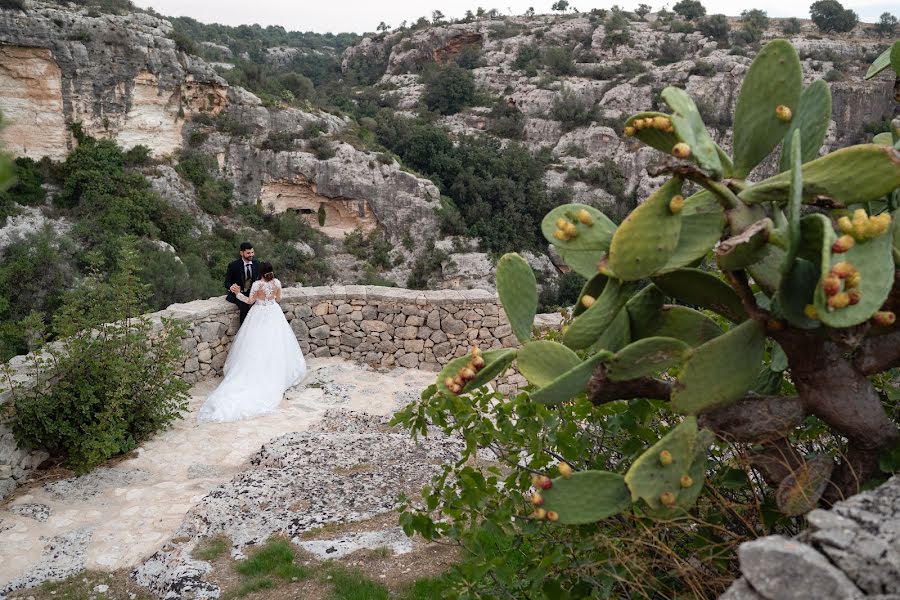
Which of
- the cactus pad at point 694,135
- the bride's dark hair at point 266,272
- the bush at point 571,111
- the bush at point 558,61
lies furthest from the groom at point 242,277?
the bush at point 558,61

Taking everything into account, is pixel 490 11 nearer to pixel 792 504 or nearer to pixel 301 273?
pixel 301 273

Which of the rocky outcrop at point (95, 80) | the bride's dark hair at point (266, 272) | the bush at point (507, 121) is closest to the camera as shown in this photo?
the bride's dark hair at point (266, 272)

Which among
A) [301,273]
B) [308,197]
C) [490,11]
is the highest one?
[490,11]

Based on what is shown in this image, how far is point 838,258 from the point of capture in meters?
1.31

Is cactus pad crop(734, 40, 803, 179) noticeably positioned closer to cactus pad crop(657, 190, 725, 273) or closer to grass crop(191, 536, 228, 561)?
cactus pad crop(657, 190, 725, 273)

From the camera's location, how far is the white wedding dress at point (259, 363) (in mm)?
5793

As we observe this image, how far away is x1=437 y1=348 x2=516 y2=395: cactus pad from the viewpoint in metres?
1.87

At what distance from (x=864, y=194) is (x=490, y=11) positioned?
155ft

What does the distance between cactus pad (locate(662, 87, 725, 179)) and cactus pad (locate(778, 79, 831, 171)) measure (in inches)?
11.7

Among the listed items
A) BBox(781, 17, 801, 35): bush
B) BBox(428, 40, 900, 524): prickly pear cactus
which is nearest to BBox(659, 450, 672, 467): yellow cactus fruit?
BBox(428, 40, 900, 524): prickly pear cactus

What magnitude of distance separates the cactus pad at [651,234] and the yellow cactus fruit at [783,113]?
42 centimetres

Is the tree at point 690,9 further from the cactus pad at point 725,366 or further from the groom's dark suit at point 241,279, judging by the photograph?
the cactus pad at point 725,366

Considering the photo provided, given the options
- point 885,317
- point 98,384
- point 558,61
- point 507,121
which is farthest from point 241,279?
point 558,61

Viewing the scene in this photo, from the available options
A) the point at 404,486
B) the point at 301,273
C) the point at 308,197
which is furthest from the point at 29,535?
the point at 308,197
